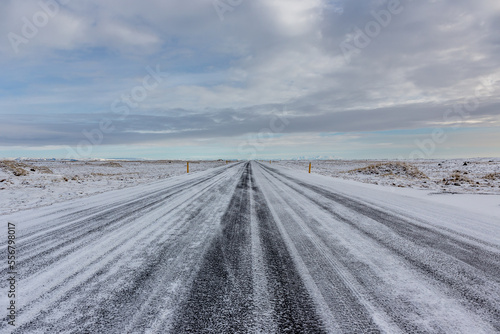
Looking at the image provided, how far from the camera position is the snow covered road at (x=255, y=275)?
79.0 inches

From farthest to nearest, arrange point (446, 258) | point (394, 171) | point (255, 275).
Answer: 1. point (394, 171)
2. point (446, 258)
3. point (255, 275)

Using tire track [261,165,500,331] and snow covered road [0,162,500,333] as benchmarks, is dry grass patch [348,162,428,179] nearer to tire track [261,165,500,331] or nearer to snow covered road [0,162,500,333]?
snow covered road [0,162,500,333]

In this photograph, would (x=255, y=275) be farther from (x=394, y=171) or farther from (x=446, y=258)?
(x=394, y=171)

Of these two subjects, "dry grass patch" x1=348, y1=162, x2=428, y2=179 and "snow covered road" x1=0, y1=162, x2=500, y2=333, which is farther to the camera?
"dry grass patch" x1=348, y1=162, x2=428, y2=179

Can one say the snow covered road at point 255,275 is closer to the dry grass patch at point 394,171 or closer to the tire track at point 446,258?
the tire track at point 446,258

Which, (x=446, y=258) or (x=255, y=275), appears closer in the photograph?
(x=255, y=275)

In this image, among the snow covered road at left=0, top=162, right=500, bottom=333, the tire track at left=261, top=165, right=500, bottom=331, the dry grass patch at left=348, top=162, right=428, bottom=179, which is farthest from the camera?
the dry grass patch at left=348, top=162, right=428, bottom=179

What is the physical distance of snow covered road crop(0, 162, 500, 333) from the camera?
201cm

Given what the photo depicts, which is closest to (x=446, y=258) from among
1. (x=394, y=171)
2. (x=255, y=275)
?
(x=255, y=275)

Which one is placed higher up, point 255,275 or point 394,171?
point 394,171

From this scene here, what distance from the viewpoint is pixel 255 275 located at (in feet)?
9.20

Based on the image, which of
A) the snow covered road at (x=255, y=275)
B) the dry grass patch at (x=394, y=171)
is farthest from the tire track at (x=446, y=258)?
the dry grass patch at (x=394, y=171)

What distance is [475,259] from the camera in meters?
3.37

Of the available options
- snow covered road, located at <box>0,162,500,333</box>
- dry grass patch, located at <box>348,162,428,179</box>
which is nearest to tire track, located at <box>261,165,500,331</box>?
snow covered road, located at <box>0,162,500,333</box>
